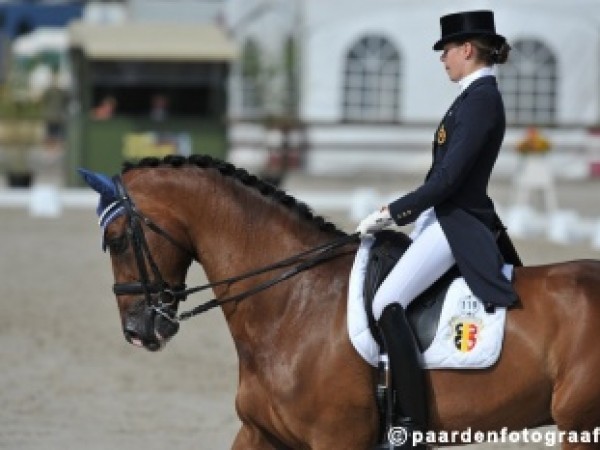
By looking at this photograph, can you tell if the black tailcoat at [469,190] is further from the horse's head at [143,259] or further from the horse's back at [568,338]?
the horse's head at [143,259]

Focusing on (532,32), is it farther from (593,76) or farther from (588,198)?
(588,198)

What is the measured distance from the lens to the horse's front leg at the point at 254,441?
5.56 meters

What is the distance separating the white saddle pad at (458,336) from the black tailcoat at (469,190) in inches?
2.5

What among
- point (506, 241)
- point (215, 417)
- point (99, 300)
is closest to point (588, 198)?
point (99, 300)

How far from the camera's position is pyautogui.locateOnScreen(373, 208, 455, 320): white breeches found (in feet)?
17.8

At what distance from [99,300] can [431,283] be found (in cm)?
821

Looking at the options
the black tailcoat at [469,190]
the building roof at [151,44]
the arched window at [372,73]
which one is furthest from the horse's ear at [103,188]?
the arched window at [372,73]

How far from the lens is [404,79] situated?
3281cm

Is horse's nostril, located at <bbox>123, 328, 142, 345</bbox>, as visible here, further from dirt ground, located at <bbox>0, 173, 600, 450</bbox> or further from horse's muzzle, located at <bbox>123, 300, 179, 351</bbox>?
dirt ground, located at <bbox>0, 173, 600, 450</bbox>

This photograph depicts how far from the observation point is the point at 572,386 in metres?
5.37

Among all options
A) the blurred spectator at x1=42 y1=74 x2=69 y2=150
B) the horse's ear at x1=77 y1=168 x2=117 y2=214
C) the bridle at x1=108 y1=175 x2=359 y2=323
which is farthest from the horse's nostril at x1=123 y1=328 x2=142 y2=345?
the blurred spectator at x1=42 y1=74 x2=69 y2=150

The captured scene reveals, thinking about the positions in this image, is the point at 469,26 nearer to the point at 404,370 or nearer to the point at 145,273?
the point at 404,370

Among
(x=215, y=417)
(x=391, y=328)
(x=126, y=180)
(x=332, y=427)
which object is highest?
(x=126, y=180)

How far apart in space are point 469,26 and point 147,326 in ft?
5.24
